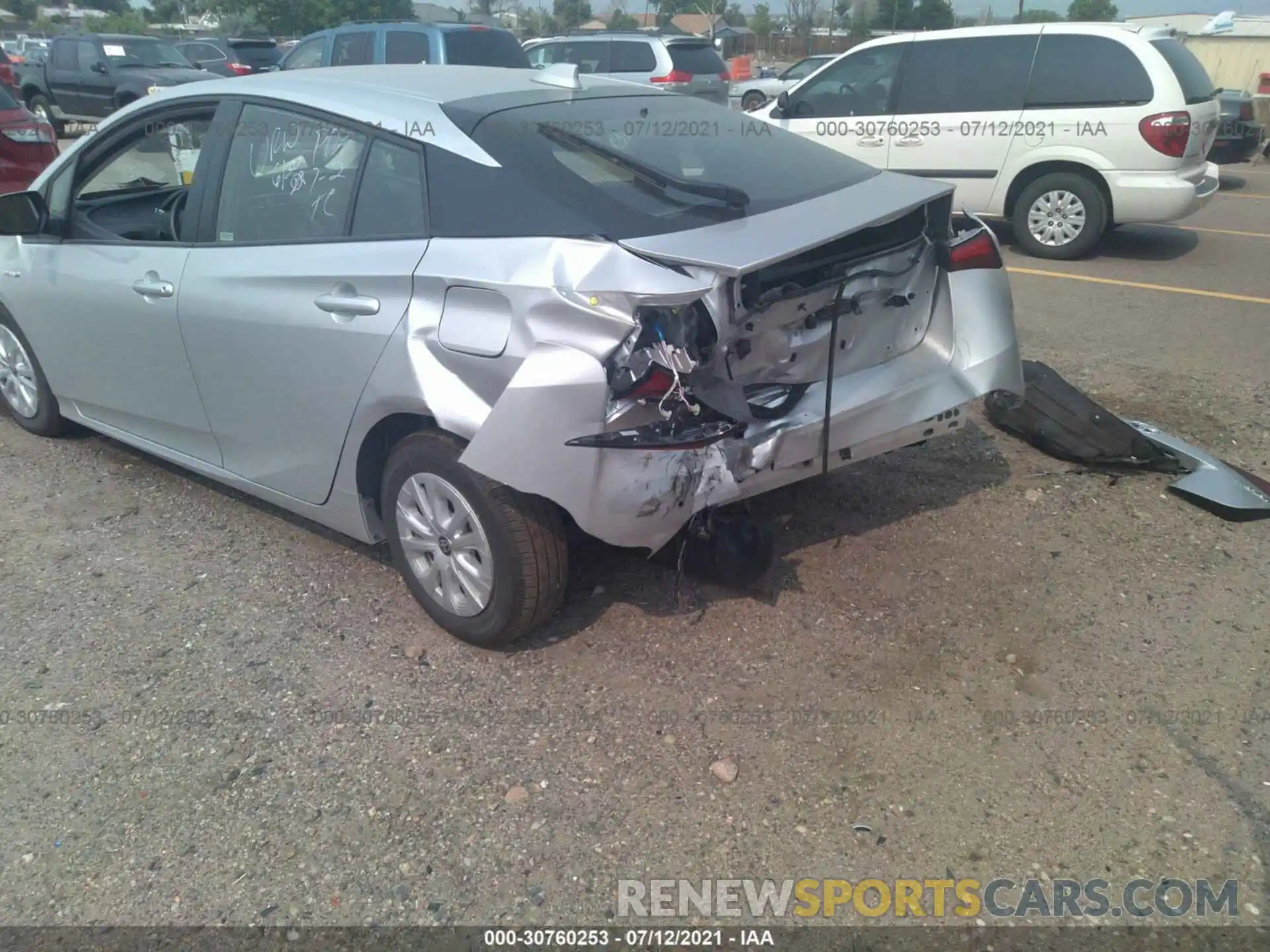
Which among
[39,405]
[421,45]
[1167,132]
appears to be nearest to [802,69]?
[421,45]

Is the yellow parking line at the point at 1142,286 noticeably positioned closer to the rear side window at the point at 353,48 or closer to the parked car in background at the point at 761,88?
the rear side window at the point at 353,48

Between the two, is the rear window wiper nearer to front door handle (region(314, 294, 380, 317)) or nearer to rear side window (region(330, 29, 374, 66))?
front door handle (region(314, 294, 380, 317))

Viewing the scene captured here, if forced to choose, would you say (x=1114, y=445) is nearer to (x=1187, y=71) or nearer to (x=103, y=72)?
(x=1187, y=71)

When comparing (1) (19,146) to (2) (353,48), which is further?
(2) (353,48)

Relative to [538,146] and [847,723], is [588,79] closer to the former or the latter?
[538,146]

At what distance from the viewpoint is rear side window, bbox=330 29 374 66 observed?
11.9 m

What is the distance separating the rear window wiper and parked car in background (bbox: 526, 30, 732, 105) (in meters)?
11.3

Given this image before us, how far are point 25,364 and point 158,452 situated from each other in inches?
45.0

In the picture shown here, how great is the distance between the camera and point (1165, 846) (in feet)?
8.13

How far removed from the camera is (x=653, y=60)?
1416 cm

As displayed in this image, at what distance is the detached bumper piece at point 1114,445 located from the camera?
404 centimetres

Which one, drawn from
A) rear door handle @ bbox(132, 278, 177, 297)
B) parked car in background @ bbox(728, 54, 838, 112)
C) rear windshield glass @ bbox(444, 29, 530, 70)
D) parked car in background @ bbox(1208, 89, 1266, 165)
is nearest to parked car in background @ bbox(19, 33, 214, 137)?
rear windshield glass @ bbox(444, 29, 530, 70)

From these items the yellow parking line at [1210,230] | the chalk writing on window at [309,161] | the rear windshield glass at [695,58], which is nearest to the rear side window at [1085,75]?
the yellow parking line at [1210,230]

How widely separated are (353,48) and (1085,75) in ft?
27.2
